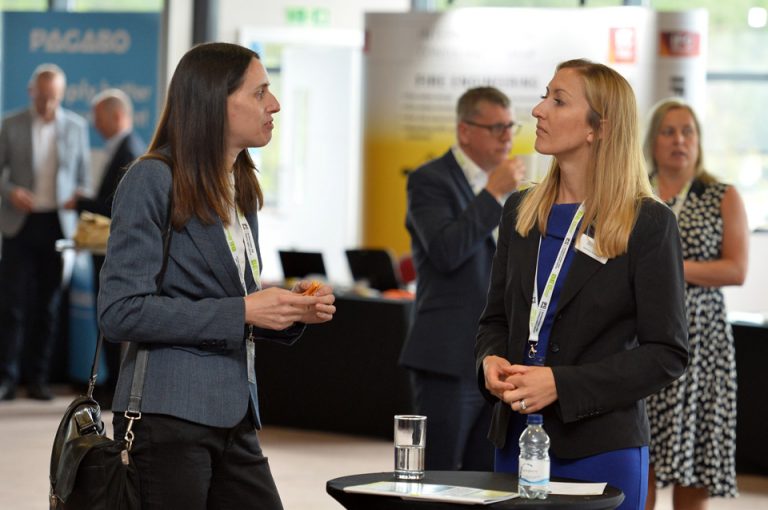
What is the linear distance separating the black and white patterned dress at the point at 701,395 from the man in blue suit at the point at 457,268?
0.76 metres

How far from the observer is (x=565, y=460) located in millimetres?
2479

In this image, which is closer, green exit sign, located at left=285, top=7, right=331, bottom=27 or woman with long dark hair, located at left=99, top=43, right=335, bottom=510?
woman with long dark hair, located at left=99, top=43, right=335, bottom=510

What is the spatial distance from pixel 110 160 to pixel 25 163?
71cm

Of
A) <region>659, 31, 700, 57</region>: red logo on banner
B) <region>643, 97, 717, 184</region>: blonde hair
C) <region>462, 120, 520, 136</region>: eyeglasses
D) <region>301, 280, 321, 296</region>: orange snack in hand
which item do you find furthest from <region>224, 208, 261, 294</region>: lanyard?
<region>659, 31, 700, 57</region>: red logo on banner

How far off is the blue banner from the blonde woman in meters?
7.06

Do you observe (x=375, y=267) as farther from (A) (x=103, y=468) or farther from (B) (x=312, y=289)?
(A) (x=103, y=468)

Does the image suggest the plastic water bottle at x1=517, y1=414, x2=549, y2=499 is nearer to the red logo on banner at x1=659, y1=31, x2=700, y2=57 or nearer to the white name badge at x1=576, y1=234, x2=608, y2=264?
the white name badge at x1=576, y1=234, x2=608, y2=264

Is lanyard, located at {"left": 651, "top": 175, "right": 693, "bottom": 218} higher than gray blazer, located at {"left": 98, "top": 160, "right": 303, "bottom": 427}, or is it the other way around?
lanyard, located at {"left": 651, "top": 175, "right": 693, "bottom": 218}

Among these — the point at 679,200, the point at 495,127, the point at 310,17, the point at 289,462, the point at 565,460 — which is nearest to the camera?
the point at 565,460

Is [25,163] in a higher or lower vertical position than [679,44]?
lower

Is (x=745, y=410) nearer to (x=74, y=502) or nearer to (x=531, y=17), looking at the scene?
(x=531, y=17)

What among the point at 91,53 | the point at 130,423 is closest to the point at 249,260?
the point at 130,423

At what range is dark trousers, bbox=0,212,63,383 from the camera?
26.1 ft

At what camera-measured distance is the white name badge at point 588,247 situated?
250cm
